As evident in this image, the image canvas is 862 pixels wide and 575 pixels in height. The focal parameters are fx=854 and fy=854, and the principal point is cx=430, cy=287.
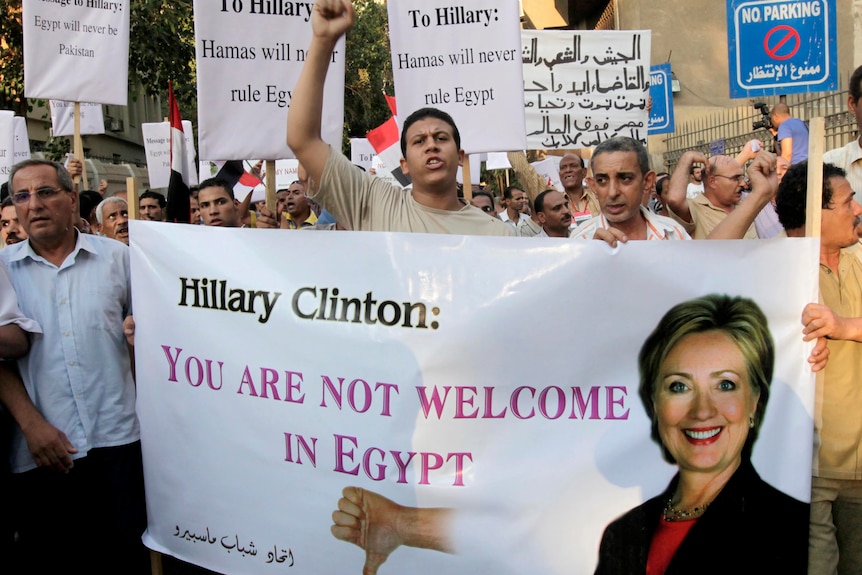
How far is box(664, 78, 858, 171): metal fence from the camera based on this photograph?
8.59 metres

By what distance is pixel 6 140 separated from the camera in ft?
25.1

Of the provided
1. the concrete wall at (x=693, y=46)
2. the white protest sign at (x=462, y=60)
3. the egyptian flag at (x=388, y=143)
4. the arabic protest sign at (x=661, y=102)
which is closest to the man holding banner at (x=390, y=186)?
the white protest sign at (x=462, y=60)

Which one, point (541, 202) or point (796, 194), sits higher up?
point (541, 202)

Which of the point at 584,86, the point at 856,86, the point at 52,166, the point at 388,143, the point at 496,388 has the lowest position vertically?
the point at 496,388

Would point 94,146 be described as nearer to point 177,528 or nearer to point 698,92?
point 698,92

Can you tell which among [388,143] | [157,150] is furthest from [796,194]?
[157,150]

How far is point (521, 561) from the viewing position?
2.68m

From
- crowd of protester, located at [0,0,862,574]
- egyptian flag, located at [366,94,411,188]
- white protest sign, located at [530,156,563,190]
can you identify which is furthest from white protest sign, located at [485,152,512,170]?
crowd of protester, located at [0,0,862,574]

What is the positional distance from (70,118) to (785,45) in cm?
724

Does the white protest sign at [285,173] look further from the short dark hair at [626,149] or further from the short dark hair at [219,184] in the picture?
the short dark hair at [626,149]

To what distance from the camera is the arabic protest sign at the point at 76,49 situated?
5.82m

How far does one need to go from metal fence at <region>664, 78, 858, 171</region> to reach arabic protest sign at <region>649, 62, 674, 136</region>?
585mm

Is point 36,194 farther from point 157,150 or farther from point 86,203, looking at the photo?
point 157,150

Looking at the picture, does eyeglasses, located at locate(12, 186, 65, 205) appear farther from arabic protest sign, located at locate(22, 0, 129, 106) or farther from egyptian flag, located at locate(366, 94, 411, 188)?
egyptian flag, located at locate(366, 94, 411, 188)
